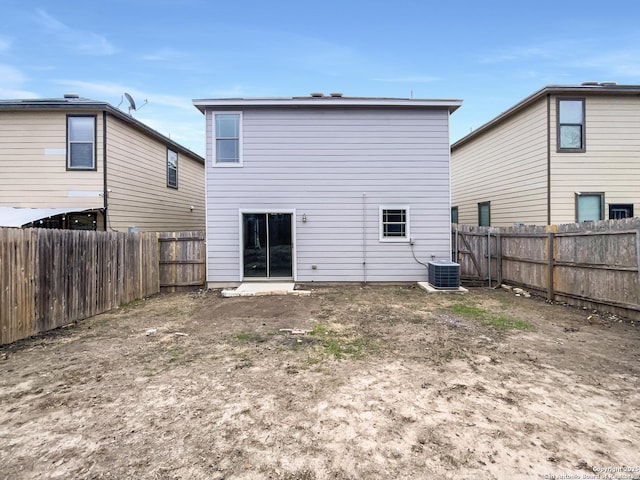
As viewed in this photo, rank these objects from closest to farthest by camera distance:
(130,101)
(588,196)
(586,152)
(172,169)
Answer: (586,152), (588,196), (130,101), (172,169)

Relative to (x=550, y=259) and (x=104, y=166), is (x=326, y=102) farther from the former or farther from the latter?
(x=550, y=259)

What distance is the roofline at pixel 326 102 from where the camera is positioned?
9078 mm

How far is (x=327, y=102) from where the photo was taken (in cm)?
914

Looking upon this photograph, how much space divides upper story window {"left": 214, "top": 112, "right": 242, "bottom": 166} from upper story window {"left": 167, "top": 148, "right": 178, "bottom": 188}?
5100 millimetres

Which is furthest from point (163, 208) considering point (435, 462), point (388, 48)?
point (435, 462)

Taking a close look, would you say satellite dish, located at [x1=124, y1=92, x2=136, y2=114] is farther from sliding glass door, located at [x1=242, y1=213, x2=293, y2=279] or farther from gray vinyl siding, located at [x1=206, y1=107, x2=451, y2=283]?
sliding glass door, located at [x1=242, y1=213, x2=293, y2=279]

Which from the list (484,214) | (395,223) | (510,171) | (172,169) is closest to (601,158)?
(510,171)

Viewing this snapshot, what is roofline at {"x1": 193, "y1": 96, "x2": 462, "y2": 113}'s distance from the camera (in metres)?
9.08

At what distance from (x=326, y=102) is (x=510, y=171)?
774 centimetres

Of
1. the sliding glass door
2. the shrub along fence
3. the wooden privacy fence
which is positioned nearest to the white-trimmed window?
the wooden privacy fence

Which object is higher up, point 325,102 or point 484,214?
point 325,102

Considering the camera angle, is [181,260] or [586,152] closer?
[181,260]

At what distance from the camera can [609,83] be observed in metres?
9.80

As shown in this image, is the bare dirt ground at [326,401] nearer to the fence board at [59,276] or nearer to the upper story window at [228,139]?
the fence board at [59,276]
